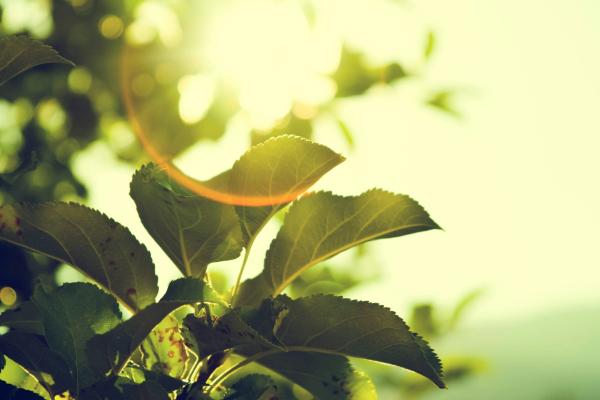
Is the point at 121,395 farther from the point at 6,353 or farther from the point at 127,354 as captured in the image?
the point at 6,353

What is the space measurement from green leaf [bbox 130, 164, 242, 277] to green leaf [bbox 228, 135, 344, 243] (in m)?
0.03

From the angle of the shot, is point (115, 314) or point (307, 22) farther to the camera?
point (307, 22)

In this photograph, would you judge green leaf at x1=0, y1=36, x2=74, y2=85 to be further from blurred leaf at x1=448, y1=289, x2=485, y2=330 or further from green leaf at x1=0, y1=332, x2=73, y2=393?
blurred leaf at x1=448, y1=289, x2=485, y2=330

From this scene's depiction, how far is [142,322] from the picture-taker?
668 millimetres

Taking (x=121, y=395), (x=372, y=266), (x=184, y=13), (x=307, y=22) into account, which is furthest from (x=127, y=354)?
(x=184, y=13)

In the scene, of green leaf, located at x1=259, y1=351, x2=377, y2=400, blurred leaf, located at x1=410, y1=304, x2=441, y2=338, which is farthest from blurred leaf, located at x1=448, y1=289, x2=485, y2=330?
green leaf, located at x1=259, y1=351, x2=377, y2=400

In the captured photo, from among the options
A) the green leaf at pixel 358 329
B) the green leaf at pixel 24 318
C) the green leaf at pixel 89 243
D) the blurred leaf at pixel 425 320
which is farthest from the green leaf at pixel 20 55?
the blurred leaf at pixel 425 320

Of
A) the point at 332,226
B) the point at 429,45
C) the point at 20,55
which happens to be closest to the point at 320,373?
the point at 332,226

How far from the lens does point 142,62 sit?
265 centimetres

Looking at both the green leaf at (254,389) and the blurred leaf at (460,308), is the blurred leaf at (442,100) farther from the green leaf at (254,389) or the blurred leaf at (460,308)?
the green leaf at (254,389)

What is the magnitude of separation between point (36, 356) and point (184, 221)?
0.24 m

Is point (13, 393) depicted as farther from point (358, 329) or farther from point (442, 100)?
point (442, 100)

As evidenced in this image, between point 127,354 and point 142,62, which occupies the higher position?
point 142,62

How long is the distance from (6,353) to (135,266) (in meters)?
0.18
